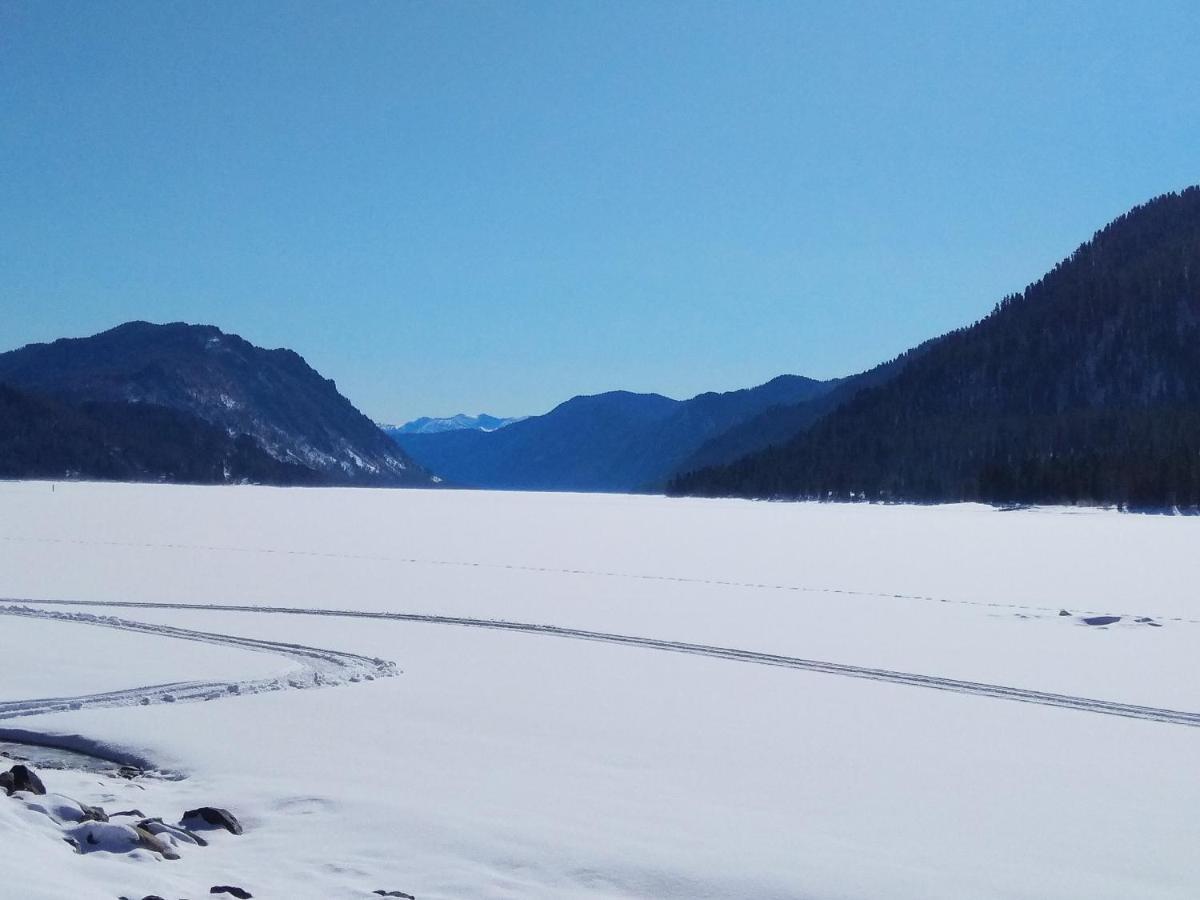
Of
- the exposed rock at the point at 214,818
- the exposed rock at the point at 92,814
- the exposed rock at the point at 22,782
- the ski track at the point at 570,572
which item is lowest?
the exposed rock at the point at 214,818

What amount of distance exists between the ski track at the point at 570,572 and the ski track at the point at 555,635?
8.86 metres

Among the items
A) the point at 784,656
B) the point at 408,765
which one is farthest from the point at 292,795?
the point at 784,656

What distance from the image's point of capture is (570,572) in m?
32.9

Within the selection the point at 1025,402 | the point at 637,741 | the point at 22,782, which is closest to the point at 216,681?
the point at 22,782

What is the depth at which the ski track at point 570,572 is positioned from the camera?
2462 centimetres

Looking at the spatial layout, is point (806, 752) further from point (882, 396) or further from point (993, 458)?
Answer: point (882, 396)

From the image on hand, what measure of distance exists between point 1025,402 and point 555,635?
16559 cm

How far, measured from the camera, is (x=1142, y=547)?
4359 cm

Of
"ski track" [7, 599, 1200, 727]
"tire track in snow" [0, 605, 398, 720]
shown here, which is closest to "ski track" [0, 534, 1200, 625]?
"ski track" [7, 599, 1200, 727]

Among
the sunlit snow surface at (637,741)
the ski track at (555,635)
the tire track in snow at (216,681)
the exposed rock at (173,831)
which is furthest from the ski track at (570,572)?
the exposed rock at (173,831)

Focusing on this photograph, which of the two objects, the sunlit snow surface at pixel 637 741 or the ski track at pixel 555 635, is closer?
the sunlit snow surface at pixel 637 741

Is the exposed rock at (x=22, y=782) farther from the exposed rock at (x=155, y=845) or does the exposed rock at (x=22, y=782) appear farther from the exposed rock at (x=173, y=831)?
the exposed rock at (x=155, y=845)

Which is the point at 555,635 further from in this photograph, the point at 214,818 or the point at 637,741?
the point at 214,818

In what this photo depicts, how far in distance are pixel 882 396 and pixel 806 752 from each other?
180 metres
